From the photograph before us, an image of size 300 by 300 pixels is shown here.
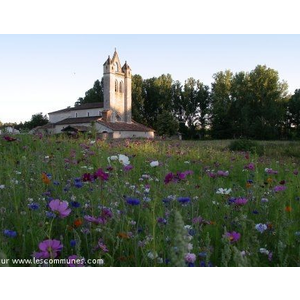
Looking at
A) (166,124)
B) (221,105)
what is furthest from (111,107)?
(221,105)

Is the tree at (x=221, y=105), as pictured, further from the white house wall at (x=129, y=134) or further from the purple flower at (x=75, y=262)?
the purple flower at (x=75, y=262)

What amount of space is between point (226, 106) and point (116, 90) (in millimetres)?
18091

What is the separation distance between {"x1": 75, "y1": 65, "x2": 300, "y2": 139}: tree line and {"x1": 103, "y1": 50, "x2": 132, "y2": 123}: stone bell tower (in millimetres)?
4350

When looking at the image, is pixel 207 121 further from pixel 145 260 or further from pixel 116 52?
pixel 145 260

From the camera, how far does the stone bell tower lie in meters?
54.2

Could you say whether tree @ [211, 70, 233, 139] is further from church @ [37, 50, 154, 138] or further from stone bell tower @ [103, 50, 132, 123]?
stone bell tower @ [103, 50, 132, 123]

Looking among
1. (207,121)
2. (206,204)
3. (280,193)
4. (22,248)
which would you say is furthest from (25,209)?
(207,121)

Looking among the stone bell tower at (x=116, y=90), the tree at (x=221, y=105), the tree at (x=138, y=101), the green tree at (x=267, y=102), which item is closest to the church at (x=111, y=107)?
the stone bell tower at (x=116, y=90)

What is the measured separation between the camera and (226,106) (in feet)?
171

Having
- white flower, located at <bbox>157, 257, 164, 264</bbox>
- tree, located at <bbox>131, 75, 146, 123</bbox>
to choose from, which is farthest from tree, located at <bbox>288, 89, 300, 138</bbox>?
white flower, located at <bbox>157, 257, 164, 264</bbox>

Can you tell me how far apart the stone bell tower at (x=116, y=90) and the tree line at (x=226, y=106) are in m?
4.35

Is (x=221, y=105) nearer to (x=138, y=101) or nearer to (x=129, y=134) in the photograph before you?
(x=129, y=134)

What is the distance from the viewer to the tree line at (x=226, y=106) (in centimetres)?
4841

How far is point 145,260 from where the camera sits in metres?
1.63
